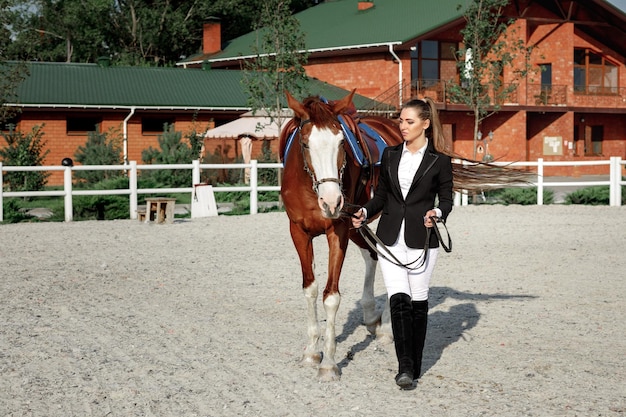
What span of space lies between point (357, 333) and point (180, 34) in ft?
163

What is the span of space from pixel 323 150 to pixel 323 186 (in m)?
0.28

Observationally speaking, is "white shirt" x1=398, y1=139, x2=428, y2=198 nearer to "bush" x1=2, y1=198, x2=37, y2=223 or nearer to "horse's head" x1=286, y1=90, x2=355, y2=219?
"horse's head" x1=286, y1=90, x2=355, y2=219

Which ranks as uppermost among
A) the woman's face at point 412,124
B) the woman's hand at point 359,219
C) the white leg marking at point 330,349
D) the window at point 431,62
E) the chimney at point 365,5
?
the chimney at point 365,5

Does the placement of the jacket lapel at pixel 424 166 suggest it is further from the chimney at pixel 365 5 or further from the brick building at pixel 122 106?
the chimney at pixel 365 5

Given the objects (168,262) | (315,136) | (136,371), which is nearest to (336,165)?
(315,136)

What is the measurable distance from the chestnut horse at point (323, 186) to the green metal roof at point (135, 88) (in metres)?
27.0

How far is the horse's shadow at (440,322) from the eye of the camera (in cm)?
712

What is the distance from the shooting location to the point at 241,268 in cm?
1213

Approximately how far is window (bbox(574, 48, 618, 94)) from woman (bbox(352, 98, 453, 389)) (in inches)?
1593

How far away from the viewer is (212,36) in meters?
48.0

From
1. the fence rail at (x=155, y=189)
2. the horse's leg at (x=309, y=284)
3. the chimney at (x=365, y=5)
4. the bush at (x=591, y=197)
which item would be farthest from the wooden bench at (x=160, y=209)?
the chimney at (x=365, y=5)

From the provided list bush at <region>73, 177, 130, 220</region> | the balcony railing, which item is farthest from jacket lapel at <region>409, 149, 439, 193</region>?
the balcony railing

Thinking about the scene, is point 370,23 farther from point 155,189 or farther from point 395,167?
point 395,167

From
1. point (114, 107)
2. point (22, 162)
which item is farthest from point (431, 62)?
point (22, 162)
